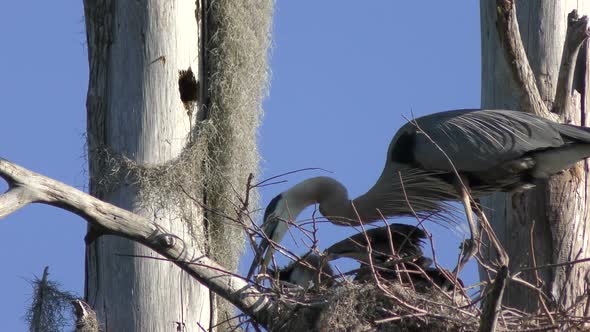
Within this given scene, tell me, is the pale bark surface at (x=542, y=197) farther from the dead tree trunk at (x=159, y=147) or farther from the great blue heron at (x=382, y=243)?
the dead tree trunk at (x=159, y=147)

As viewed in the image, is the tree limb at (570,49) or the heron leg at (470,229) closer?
the tree limb at (570,49)

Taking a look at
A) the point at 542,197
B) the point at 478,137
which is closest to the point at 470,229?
the point at 542,197

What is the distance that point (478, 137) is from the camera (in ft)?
21.5

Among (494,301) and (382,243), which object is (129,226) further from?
(382,243)

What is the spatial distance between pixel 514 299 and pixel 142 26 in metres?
2.14

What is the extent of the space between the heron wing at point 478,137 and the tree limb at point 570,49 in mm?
194

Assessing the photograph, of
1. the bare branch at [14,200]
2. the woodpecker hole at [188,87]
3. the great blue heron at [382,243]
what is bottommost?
the great blue heron at [382,243]

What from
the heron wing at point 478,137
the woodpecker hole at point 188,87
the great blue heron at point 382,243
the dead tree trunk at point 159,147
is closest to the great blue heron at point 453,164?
the heron wing at point 478,137

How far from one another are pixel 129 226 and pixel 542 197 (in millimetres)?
2214

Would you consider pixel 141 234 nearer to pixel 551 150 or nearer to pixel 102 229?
pixel 102 229

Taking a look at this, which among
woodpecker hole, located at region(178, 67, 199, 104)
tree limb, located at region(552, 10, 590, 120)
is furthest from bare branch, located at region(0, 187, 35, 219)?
tree limb, located at region(552, 10, 590, 120)

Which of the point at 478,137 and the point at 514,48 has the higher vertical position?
the point at 514,48

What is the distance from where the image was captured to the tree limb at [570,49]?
5871mm

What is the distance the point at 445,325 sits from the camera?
505 centimetres
